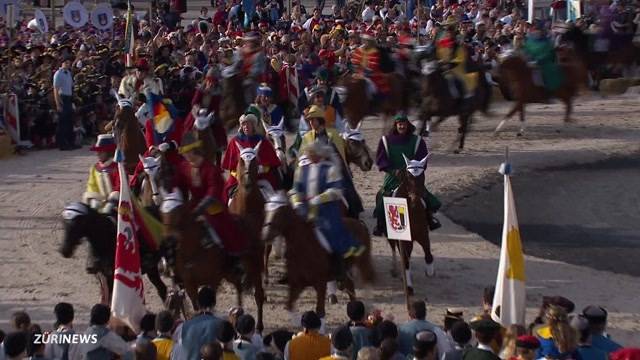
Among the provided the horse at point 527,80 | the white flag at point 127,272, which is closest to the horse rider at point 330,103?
the horse at point 527,80

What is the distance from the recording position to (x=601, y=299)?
45.3 ft

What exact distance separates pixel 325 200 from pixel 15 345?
431 centimetres

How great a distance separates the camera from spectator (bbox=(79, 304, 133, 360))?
874 centimetres

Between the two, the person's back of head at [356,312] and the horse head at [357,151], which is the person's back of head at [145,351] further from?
the horse head at [357,151]

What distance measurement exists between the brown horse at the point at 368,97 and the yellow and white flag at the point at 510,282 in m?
1.40

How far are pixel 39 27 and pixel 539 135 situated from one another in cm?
1076

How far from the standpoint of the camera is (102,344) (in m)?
8.79

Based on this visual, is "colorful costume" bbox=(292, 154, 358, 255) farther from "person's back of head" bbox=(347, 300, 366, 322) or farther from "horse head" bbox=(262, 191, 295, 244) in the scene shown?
"person's back of head" bbox=(347, 300, 366, 322)

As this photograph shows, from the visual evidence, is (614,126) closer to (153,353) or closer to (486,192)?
(486,192)

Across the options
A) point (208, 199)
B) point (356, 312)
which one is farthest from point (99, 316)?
point (208, 199)

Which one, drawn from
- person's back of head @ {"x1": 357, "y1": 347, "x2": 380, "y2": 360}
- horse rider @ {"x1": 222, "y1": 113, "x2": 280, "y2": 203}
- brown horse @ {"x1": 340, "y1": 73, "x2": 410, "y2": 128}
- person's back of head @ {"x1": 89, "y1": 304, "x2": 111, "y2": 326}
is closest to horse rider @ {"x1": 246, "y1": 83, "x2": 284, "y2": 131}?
horse rider @ {"x1": 222, "y1": 113, "x2": 280, "y2": 203}

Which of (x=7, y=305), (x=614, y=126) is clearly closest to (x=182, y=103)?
(x=7, y=305)

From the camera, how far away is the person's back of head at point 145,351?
840 centimetres

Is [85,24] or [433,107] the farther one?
[85,24]
